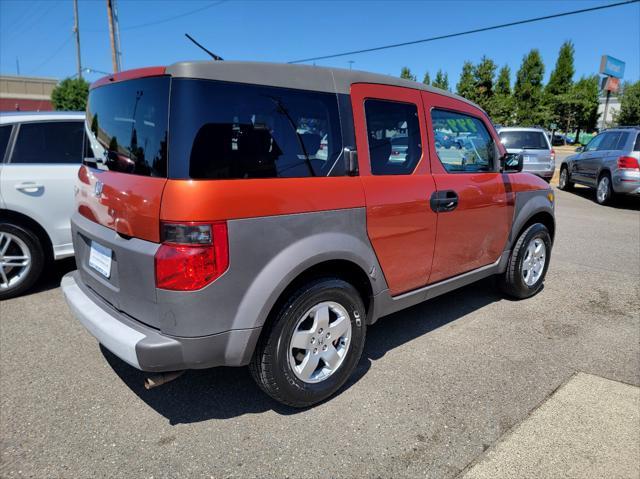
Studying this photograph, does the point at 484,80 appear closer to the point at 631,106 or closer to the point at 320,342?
the point at 631,106

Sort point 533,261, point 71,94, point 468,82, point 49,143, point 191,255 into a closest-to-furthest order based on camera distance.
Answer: point 191,255
point 533,261
point 49,143
point 468,82
point 71,94

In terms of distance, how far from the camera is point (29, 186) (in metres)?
4.45

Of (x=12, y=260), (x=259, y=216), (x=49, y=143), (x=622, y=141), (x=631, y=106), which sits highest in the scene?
(x=631, y=106)

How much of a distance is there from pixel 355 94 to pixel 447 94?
3.66 feet

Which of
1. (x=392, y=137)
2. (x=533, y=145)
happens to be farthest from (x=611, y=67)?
(x=392, y=137)

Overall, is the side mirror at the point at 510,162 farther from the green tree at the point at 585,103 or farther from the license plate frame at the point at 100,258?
the green tree at the point at 585,103

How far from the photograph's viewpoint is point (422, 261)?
3301mm

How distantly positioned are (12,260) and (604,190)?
11.7 meters

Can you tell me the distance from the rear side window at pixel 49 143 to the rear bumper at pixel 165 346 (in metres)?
2.89

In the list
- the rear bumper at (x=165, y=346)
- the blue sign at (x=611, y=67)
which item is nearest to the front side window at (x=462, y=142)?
the rear bumper at (x=165, y=346)

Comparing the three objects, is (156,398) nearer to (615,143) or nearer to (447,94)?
(447,94)

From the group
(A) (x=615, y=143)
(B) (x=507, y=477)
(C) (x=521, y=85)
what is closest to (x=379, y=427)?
(B) (x=507, y=477)

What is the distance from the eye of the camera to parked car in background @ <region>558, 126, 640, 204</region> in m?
9.84

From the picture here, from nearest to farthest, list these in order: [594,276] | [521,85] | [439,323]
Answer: [439,323], [594,276], [521,85]
